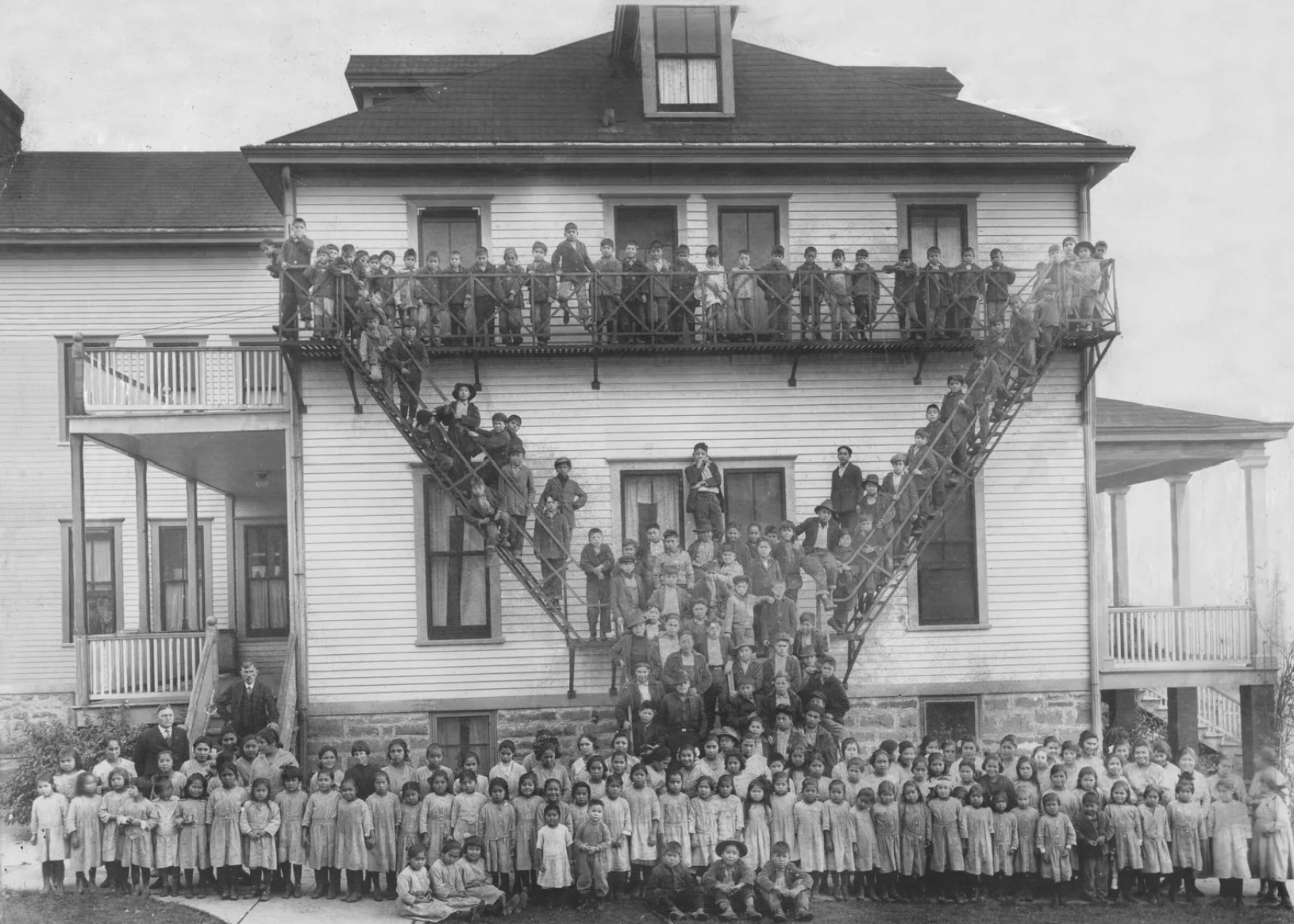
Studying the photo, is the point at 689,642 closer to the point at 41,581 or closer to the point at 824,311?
the point at 824,311

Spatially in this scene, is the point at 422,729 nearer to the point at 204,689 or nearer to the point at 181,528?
the point at 204,689

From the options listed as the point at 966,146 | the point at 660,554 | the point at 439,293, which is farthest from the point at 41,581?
the point at 966,146

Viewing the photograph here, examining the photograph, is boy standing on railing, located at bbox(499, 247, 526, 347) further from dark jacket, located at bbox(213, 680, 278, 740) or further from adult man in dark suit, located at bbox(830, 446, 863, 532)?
dark jacket, located at bbox(213, 680, 278, 740)

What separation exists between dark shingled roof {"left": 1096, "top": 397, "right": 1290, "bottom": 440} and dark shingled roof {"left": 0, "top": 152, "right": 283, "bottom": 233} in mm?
15350

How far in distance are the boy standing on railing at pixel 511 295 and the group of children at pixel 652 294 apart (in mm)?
22

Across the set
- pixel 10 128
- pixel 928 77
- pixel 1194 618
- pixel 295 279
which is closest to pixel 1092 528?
pixel 1194 618

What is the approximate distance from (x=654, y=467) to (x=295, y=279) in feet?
17.2


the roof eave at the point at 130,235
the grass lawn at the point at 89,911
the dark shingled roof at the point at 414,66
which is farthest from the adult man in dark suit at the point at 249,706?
the dark shingled roof at the point at 414,66

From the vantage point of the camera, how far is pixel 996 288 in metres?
16.6

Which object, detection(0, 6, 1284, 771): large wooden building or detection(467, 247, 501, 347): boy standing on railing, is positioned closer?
detection(467, 247, 501, 347): boy standing on railing

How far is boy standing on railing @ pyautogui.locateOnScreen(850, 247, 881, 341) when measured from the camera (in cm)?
1638

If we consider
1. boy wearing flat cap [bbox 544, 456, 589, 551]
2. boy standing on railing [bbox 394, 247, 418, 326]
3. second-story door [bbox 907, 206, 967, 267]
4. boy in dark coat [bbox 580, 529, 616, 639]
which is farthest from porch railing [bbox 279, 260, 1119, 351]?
boy in dark coat [bbox 580, 529, 616, 639]

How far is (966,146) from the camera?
1688 centimetres

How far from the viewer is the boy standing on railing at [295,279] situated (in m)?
15.5
